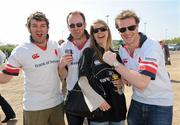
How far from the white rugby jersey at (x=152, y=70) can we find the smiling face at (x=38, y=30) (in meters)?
1.18

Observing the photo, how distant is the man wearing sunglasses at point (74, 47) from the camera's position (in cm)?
462

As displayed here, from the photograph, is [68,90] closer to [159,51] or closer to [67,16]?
[67,16]

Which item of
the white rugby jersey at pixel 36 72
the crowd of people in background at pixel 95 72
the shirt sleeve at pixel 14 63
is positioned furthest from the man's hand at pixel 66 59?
the shirt sleeve at pixel 14 63

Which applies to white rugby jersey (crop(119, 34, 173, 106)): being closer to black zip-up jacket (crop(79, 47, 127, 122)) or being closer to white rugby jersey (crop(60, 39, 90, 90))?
black zip-up jacket (crop(79, 47, 127, 122))

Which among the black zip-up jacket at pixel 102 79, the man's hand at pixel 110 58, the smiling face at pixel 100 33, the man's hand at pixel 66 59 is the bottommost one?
the black zip-up jacket at pixel 102 79

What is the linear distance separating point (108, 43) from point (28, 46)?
3.51 ft

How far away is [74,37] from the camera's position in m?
4.74

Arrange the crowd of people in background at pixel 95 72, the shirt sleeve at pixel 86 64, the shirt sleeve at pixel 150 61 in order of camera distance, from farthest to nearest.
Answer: the shirt sleeve at pixel 86 64, the crowd of people in background at pixel 95 72, the shirt sleeve at pixel 150 61

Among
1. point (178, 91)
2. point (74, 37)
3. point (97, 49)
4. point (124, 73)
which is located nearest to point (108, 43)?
point (97, 49)

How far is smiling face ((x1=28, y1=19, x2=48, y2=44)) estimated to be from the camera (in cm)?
461

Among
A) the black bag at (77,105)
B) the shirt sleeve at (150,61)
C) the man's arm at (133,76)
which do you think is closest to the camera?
the man's arm at (133,76)

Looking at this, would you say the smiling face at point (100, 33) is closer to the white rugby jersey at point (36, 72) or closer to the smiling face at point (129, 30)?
the smiling face at point (129, 30)

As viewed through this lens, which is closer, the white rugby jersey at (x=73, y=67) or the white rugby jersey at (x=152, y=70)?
the white rugby jersey at (x=152, y=70)

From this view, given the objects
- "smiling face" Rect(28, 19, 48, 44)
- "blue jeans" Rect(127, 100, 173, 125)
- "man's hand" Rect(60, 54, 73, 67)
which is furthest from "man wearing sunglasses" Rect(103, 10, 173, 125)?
"smiling face" Rect(28, 19, 48, 44)
